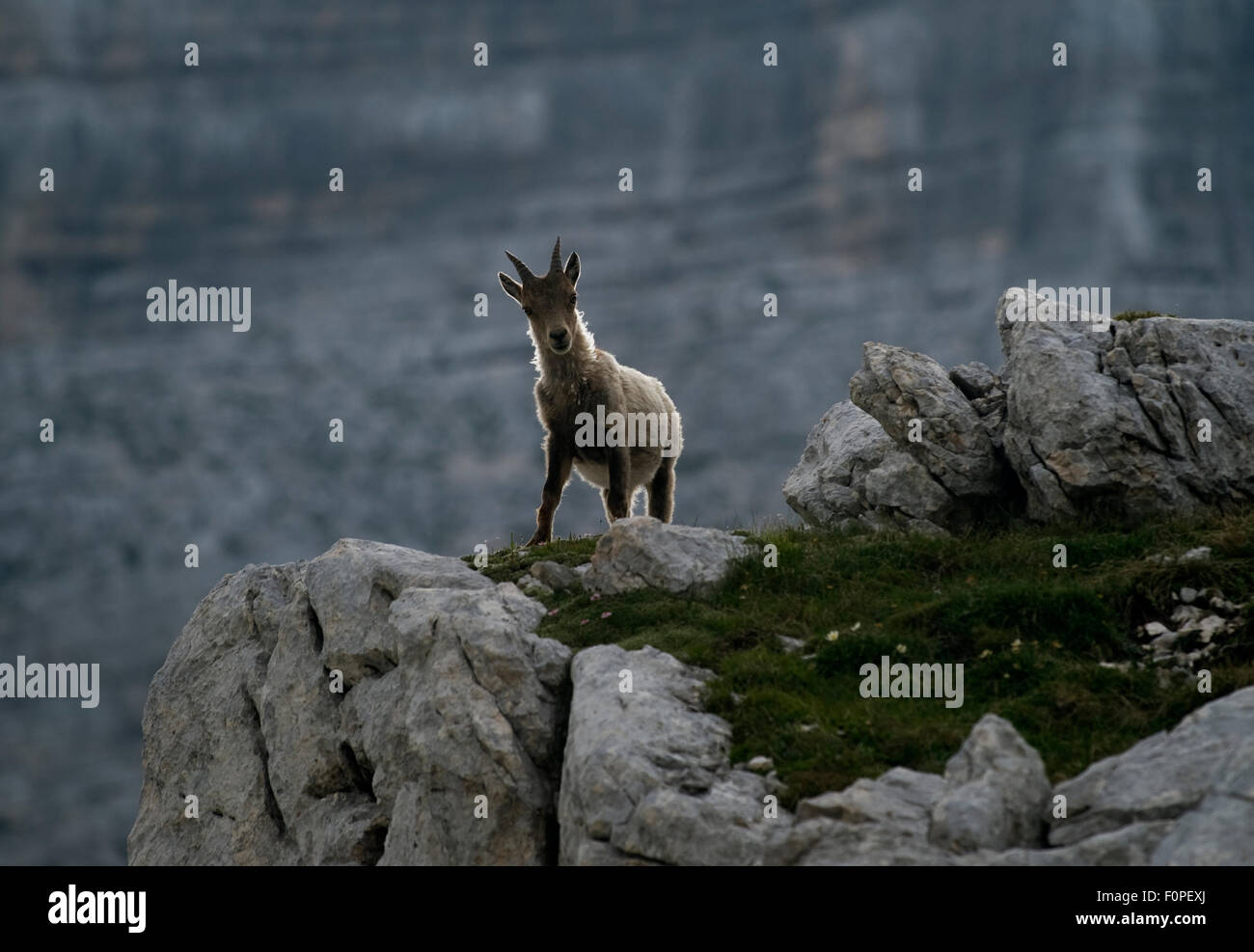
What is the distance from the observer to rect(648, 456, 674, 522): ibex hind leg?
927 inches

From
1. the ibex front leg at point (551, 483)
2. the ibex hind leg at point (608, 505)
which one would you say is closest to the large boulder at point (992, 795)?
the ibex hind leg at point (608, 505)

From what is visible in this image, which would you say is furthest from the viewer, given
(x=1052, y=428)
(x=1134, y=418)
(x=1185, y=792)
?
(x=1052, y=428)

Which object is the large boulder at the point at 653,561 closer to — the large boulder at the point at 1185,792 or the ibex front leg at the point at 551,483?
the ibex front leg at the point at 551,483

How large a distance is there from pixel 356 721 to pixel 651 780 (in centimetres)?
544

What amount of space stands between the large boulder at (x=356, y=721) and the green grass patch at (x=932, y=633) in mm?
1503

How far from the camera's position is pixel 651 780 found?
36.9ft

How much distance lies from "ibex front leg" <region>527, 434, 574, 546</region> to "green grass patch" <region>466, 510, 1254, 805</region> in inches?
64.0

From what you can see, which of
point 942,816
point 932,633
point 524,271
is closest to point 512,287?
point 524,271

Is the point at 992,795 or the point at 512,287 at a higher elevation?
the point at 512,287

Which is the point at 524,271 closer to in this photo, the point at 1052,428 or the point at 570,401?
the point at 570,401

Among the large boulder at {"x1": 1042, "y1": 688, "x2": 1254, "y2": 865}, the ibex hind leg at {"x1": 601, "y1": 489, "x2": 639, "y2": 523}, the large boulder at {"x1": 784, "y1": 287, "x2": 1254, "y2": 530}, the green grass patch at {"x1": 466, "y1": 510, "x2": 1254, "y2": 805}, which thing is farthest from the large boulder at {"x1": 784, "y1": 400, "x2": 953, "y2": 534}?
the large boulder at {"x1": 1042, "y1": 688, "x2": 1254, "y2": 865}

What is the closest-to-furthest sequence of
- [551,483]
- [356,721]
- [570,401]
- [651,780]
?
1. [651,780]
2. [356,721]
3. [551,483]
4. [570,401]
